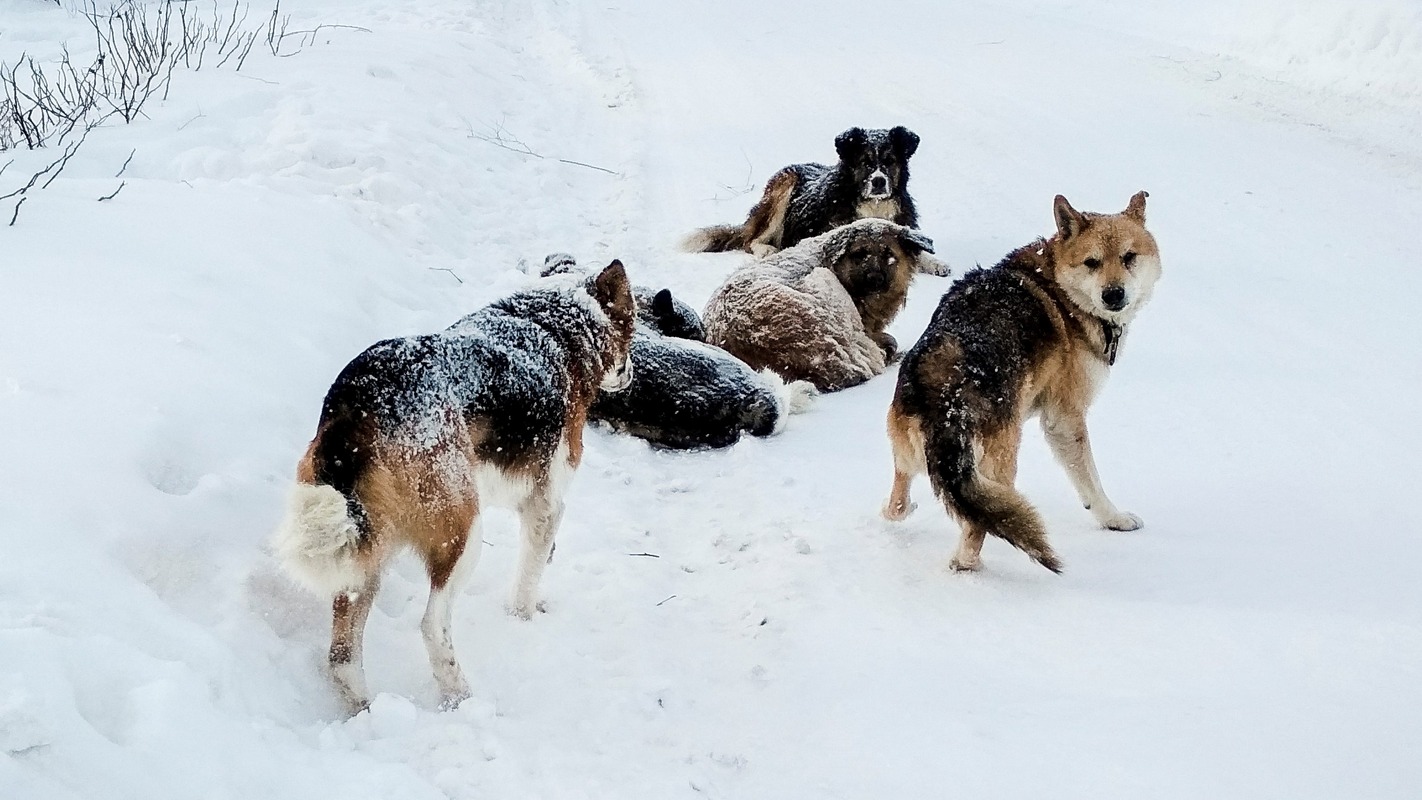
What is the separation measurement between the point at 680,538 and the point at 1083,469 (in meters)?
2.01

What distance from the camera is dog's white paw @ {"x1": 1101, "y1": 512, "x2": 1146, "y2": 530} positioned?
184 inches

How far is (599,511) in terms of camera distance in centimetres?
509

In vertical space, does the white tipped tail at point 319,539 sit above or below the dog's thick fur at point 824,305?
above

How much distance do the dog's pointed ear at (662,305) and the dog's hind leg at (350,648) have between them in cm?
305

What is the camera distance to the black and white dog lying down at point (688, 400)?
597 centimetres

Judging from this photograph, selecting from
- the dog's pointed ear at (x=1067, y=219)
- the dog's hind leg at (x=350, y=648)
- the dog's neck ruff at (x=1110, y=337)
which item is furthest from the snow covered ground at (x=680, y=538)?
the dog's pointed ear at (x=1067, y=219)

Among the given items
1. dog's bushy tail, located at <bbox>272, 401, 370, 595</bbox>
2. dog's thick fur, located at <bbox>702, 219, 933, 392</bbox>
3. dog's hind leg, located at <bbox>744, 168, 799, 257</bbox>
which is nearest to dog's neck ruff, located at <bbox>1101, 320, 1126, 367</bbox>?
dog's thick fur, located at <bbox>702, 219, 933, 392</bbox>

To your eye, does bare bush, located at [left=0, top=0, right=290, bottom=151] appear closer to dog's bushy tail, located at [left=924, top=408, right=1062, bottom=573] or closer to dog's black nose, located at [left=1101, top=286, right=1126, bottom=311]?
dog's bushy tail, located at [left=924, top=408, right=1062, bottom=573]

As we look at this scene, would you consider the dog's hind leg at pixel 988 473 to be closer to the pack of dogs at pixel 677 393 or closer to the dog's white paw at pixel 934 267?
the pack of dogs at pixel 677 393

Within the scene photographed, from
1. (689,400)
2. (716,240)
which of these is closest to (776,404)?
(689,400)

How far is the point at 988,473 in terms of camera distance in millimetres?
4289

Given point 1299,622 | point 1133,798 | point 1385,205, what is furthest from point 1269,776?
point 1385,205

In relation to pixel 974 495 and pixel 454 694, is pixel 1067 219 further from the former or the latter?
pixel 454 694

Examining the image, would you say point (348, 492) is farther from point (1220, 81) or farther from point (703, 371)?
point (1220, 81)
